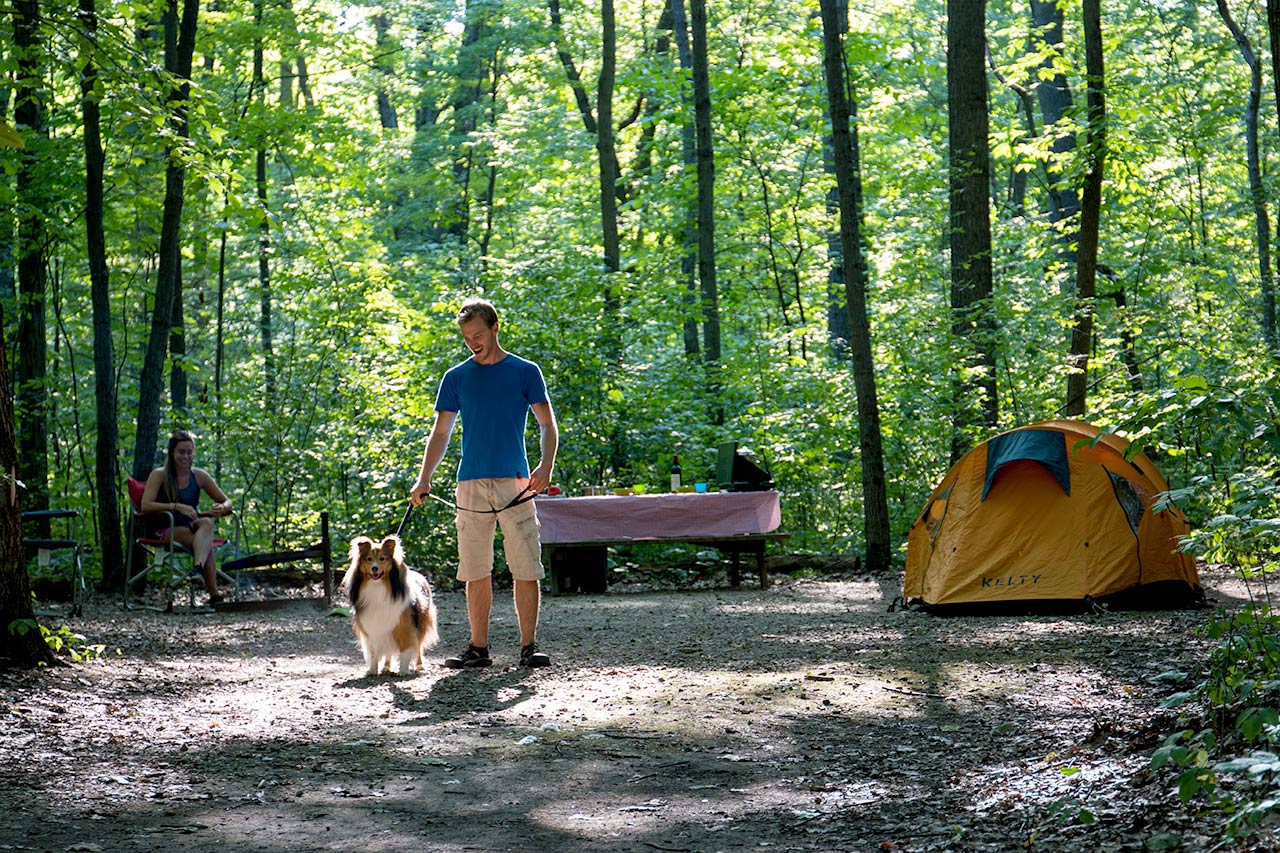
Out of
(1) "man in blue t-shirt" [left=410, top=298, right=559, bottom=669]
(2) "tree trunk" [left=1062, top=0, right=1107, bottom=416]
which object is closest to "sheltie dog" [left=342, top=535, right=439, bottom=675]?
(1) "man in blue t-shirt" [left=410, top=298, right=559, bottom=669]

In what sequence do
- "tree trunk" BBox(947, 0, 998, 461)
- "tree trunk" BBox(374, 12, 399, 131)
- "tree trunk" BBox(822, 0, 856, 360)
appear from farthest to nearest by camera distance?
1. "tree trunk" BBox(374, 12, 399, 131)
2. "tree trunk" BBox(822, 0, 856, 360)
3. "tree trunk" BBox(947, 0, 998, 461)

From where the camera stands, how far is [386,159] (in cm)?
2736

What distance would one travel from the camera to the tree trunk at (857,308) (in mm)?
13383

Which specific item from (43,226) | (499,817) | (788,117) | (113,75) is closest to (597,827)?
(499,817)

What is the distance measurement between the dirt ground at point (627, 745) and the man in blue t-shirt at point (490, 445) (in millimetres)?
696

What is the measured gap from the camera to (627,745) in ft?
17.3

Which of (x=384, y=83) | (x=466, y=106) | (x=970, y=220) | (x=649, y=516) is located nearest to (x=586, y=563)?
(x=649, y=516)

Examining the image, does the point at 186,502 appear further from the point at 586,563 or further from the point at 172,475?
the point at 586,563

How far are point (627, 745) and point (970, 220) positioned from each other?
10.2 m

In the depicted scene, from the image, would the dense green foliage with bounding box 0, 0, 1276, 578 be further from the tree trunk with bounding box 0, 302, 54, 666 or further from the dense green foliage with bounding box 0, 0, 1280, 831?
the tree trunk with bounding box 0, 302, 54, 666

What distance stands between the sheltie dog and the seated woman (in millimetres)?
4463

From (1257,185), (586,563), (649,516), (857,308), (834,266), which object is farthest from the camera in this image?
(834,266)

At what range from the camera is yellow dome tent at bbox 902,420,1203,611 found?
9.46 meters

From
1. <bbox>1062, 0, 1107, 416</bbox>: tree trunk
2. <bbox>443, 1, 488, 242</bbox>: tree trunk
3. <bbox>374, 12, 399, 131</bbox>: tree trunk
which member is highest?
<bbox>374, 12, 399, 131</bbox>: tree trunk
